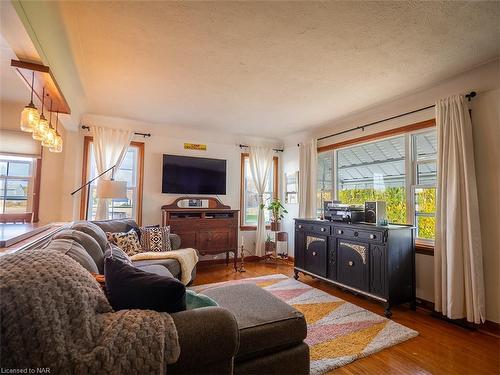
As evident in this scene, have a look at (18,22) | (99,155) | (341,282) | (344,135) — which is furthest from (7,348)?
(344,135)

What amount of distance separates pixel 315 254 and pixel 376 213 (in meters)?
1.03

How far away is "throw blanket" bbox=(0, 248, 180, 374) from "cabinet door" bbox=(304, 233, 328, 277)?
281 centimetres

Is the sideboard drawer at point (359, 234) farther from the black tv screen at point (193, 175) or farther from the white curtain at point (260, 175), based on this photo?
the black tv screen at point (193, 175)

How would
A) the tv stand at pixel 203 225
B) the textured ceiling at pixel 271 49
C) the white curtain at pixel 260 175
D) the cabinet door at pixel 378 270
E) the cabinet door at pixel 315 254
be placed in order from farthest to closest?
the white curtain at pixel 260 175 → the tv stand at pixel 203 225 → the cabinet door at pixel 315 254 → the cabinet door at pixel 378 270 → the textured ceiling at pixel 271 49

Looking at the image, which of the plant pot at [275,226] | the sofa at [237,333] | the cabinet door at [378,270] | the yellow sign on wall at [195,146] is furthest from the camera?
the plant pot at [275,226]

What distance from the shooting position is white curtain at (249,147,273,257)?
5.11 metres

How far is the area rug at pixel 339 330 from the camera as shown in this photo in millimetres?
1995

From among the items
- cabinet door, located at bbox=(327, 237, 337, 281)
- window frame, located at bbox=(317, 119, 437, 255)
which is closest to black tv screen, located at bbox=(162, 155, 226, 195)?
cabinet door, located at bbox=(327, 237, 337, 281)

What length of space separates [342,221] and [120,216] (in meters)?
3.46

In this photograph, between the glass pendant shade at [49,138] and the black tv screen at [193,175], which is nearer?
the glass pendant shade at [49,138]

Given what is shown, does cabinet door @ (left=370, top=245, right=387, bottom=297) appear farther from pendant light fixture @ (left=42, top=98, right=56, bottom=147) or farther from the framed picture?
pendant light fixture @ (left=42, top=98, right=56, bottom=147)

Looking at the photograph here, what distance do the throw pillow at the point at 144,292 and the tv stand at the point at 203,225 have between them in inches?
115

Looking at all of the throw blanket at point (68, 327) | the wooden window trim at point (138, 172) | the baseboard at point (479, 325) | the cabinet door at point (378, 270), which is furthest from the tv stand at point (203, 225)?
the throw blanket at point (68, 327)

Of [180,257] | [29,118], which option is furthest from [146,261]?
[29,118]
